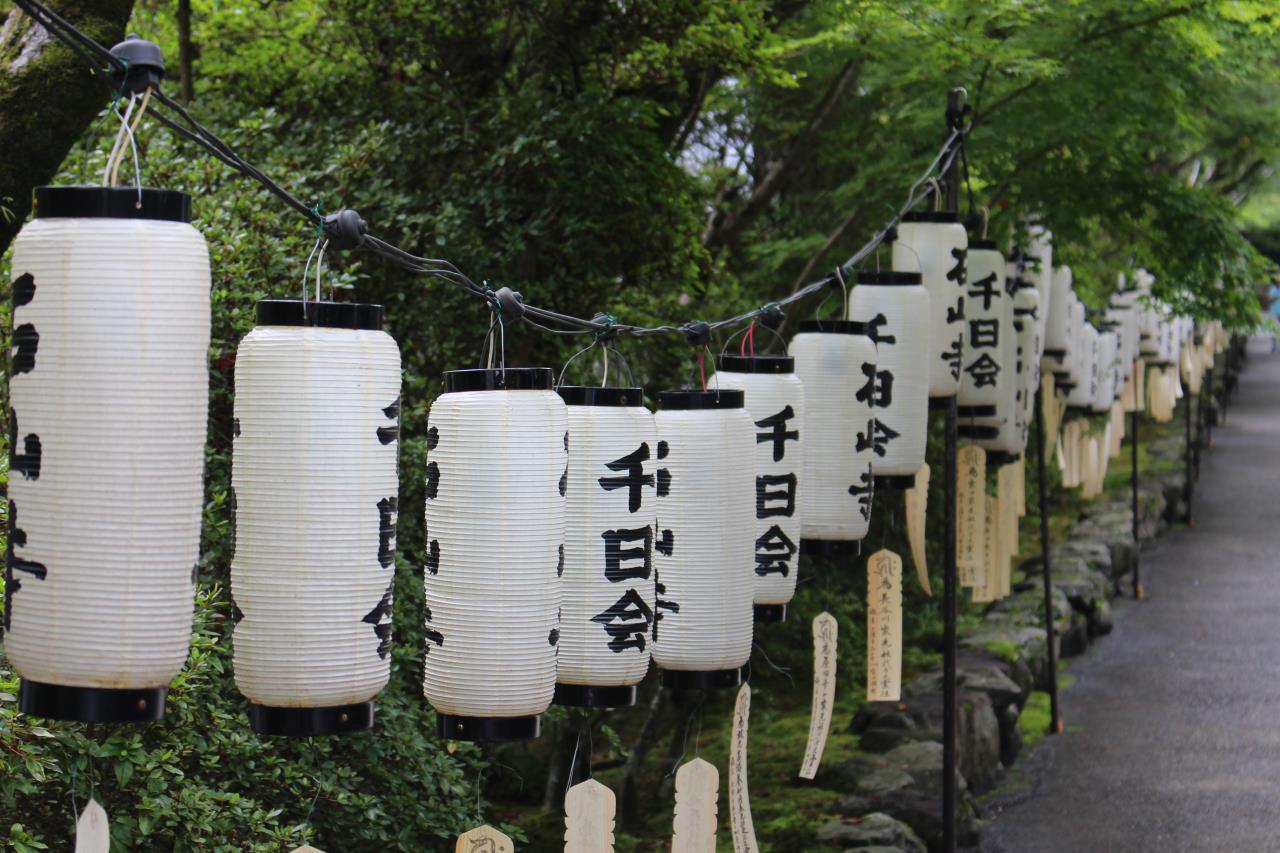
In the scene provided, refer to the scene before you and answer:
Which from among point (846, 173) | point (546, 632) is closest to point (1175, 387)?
point (846, 173)

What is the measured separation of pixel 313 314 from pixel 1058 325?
9.85 meters

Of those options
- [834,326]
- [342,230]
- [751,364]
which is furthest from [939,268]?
[342,230]

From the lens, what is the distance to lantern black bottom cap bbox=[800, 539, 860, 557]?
606cm

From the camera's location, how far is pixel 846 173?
1277cm

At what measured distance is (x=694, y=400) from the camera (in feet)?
15.2

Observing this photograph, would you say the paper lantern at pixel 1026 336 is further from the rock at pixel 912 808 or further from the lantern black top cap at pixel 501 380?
the lantern black top cap at pixel 501 380

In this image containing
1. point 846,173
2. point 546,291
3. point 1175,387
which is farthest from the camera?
point 1175,387

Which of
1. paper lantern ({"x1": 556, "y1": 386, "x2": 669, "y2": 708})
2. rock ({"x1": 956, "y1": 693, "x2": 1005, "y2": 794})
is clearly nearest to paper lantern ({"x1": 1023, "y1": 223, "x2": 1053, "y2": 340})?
rock ({"x1": 956, "y1": 693, "x2": 1005, "y2": 794})

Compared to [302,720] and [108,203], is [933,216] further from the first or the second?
[108,203]

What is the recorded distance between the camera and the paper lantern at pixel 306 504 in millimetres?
3057

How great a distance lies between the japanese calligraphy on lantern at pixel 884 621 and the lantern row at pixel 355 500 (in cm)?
53

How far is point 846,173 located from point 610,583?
9202mm

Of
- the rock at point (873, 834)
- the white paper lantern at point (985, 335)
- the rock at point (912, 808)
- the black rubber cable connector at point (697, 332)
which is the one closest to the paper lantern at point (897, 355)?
the white paper lantern at point (985, 335)

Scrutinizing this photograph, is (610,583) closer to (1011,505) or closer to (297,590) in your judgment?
(297,590)
